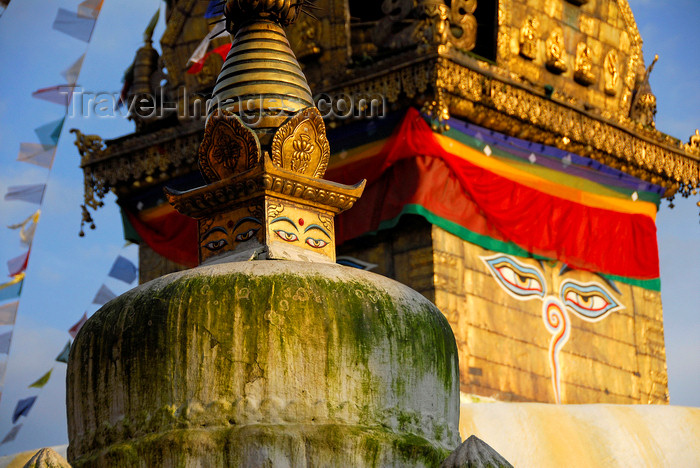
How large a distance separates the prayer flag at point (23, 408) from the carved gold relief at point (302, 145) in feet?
28.7

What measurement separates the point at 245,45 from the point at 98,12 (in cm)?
559

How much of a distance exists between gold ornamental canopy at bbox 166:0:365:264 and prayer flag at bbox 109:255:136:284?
10.2 meters

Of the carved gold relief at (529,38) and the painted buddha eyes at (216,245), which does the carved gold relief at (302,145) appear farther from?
the carved gold relief at (529,38)

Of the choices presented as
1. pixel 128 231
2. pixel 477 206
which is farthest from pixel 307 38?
pixel 128 231

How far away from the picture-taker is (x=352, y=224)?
13875 mm

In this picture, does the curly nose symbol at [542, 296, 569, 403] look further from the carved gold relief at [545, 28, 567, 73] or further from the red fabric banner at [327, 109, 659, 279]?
the carved gold relief at [545, 28, 567, 73]

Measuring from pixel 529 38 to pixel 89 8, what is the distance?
536 centimetres

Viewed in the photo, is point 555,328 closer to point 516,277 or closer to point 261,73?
point 516,277

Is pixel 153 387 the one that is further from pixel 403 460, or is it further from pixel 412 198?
pixel 412 198

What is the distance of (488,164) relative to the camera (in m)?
14.3

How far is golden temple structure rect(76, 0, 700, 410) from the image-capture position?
534 inches

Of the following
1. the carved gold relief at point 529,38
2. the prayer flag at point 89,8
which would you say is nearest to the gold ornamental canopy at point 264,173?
the prayer flag at point 89,8

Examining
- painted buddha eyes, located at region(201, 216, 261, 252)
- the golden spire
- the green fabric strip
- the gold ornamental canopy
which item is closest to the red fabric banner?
the green fabric strip

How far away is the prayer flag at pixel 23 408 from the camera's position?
1419cm
